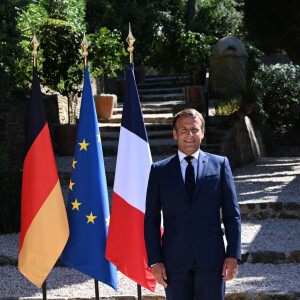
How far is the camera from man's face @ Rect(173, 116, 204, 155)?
2.95 m

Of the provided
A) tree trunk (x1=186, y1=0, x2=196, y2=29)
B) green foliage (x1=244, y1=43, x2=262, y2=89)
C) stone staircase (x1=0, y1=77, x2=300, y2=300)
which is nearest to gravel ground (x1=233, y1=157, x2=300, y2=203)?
stone staircase (x1=0, y1=77, x2=300, y2=300)

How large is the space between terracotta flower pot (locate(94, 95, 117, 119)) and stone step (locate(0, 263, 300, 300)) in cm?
790

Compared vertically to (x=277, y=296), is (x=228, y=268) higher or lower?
higher

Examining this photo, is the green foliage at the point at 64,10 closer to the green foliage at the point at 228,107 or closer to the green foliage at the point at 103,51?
the green foliage at the point at 103,51

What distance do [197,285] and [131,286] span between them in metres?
2.02

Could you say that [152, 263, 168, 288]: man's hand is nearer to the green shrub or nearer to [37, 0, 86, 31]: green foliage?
the green shrub

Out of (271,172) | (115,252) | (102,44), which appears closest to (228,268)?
(115,252)

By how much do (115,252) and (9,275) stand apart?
201cm

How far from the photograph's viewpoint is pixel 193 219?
9.43ft

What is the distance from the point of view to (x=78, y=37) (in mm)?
11016

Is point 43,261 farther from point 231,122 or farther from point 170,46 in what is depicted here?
point 170,46

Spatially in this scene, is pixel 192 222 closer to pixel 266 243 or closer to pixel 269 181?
pixel 266 243

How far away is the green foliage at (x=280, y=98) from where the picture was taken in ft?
60.8

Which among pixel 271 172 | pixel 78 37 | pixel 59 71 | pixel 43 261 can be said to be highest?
pixel 78 37
